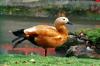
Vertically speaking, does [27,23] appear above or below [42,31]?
below

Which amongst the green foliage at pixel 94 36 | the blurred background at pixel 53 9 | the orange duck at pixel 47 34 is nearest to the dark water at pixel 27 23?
the blurred background at pixel 53 9

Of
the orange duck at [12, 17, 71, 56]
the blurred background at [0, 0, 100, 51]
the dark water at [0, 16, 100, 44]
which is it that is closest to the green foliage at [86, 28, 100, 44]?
the orange duck at [12, 17, 71, 56]

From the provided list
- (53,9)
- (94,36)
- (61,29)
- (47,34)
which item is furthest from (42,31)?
(53,9)

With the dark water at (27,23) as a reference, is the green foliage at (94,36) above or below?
above

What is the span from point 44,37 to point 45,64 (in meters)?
1.13

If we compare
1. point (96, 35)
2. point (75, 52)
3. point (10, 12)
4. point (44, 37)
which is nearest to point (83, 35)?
point (96, 35)

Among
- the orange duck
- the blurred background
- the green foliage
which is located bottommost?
the blurred background

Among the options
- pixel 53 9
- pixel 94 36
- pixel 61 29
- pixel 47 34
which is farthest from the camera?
pixel 53 9

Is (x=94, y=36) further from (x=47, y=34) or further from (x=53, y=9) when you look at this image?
(x=53, y=9)

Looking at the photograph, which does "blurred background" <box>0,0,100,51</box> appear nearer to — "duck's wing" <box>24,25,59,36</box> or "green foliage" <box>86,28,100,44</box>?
"green foliage" <box>86,28,100,44</box>

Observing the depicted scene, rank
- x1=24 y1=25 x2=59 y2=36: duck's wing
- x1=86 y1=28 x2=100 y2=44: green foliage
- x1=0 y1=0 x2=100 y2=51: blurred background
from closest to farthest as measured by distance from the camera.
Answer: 1. x1=24 y1=25 x2=59 y2=36: duck's wing
2. x1=86 y1=28 x2=100 y2=44: green foliage
3. x1=0 y1=0 x2=100 y2=51: blurred background

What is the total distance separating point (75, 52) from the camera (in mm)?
9164

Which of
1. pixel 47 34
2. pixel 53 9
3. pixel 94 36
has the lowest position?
pixel 53 9

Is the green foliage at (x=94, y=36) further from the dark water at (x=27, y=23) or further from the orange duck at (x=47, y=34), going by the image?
the dark water at (x=27, y=23)
